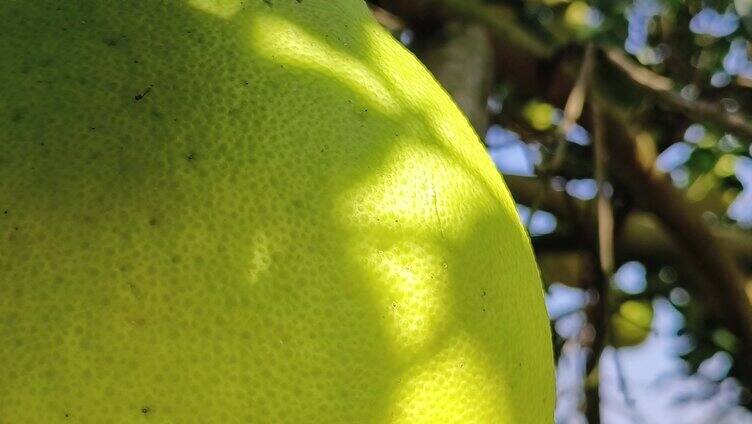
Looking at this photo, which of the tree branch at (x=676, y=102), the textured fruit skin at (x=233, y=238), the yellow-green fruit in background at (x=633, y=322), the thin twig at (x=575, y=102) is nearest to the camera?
the textured fruit skin at (x=233, y=238)

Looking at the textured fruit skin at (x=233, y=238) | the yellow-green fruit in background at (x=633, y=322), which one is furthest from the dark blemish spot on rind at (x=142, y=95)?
the yellow-green fruit in background at (x=633, y=322)

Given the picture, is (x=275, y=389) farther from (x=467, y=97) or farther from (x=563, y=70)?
(x=563, y=70)

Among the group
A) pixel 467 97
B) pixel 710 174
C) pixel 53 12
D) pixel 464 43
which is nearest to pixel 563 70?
pixel 464 43

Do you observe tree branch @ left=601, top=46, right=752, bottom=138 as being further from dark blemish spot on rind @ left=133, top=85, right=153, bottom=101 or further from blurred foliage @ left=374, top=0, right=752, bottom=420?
dark blemish spot on rind @ left=133, top=85, right=153, bottom=101

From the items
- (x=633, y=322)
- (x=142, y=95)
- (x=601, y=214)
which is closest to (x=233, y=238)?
(x=142, y=95)

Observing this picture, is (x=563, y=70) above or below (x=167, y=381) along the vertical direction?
below

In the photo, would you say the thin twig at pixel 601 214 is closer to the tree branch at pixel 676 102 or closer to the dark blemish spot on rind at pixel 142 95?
the tree branch at pixel 676 102
